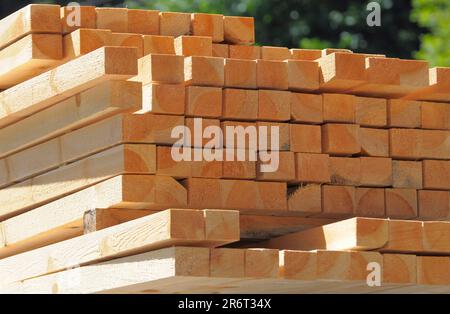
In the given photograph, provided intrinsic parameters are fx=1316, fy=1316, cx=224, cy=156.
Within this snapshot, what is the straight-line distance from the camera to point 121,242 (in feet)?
17.7

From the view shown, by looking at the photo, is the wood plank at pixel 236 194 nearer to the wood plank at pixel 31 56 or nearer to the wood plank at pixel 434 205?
the wood plank at pixel 434 205

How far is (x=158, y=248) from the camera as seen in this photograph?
5277mm

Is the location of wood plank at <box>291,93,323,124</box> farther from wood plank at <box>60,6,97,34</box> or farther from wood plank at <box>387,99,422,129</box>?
wood plank at <box>60,6,97,34</box>

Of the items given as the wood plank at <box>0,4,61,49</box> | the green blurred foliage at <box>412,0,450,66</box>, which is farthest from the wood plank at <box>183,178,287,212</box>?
the green blurred foliage at <box>412,0,450,66</box>

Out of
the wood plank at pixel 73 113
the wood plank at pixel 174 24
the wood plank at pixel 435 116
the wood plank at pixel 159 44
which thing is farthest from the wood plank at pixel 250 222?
the wood plank at pixel 174 24

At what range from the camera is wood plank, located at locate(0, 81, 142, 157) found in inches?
222

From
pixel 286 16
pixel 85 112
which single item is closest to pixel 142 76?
pixel 85 112

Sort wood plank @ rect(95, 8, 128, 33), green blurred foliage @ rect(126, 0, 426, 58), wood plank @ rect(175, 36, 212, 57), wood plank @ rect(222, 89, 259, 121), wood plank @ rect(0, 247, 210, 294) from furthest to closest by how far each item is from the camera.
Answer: green blurred foliage @ rect(126, 0, 426, 58) → wood plank @ rect(95, 8, 128, 33) → wood plank @ rect(175, 36, 212, 57) → wood plank @ rect(222, 89, 259, 121) → wood plank @ rect(0, 247, 210, 294)

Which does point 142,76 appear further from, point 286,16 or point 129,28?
point 286,16

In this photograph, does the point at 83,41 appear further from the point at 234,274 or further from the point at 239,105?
the point at 234,274

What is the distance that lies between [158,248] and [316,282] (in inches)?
26.2

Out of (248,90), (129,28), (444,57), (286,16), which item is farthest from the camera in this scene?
(286,16)

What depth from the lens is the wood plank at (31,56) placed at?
20.3 feet

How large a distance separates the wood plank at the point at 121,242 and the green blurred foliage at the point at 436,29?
10.5 m
